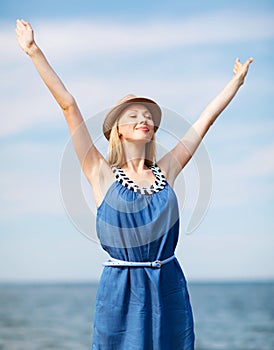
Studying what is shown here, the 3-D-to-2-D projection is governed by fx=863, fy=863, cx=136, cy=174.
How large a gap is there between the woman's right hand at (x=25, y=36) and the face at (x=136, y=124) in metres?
0.40

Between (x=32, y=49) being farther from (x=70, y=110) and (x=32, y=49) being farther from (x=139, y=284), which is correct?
(x=139, y=284)

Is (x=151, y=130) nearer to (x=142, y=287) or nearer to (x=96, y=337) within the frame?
(x=142, y=287)

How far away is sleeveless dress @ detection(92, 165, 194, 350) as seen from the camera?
111 inches

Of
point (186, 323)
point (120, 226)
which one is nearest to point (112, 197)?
point (120, 226)

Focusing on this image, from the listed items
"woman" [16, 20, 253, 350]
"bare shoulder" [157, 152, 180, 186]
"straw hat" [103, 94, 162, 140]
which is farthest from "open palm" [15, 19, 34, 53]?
"bare shoulder" [157, 152, 180, 186]

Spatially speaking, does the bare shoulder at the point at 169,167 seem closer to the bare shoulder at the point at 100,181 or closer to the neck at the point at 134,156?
the neck at the point at 134,156

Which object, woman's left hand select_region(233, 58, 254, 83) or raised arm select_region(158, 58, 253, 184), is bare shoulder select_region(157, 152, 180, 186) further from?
woman's left hand select_region(233, 58, 254, 83)

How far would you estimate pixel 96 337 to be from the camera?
2.88 m

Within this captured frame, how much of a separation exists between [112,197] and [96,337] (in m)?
0.47

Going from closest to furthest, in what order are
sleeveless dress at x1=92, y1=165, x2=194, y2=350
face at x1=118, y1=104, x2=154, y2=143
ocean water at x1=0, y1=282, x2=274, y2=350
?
sleeveless dress at x1=92, y1=165, x2=194, y2=350, face at x1=118, y1=104, x2=154, y2=143, ocean water at x1=0, y1=282, x2=274, y2=350

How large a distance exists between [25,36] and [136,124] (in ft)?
1.57

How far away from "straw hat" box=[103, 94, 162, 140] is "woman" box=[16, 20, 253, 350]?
2.9 inches

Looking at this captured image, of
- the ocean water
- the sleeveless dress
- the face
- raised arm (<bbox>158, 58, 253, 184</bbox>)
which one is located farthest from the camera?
the ocean water

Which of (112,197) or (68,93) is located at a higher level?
(68,93)
